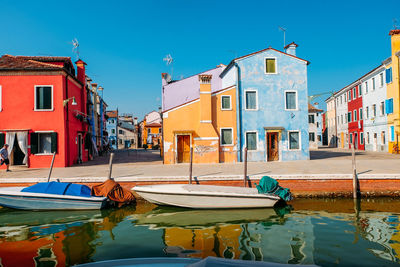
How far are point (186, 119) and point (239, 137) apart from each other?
12.7 feet

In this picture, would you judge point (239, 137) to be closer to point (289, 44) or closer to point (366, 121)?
point (289, 44)

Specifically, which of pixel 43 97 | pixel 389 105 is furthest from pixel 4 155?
pixel 389 105

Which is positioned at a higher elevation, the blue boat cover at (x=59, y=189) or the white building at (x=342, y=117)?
the white building at (x=342, y=117)

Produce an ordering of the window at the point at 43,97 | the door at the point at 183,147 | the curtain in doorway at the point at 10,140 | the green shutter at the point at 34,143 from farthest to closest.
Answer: the door at the point at 183,147, the window at the point at 43,97, the green shutter at the point at 34,143, the curtain in doorway at the point at 10,140

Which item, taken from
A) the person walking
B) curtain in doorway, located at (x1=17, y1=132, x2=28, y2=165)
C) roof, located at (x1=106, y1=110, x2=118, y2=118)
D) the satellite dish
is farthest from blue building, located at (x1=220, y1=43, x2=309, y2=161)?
roof, located at (x1=106, y1=110, x2=118, y2=118)

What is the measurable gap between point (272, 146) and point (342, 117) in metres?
25.1

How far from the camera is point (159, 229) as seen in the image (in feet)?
23.7

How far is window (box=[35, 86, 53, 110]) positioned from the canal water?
8.43 meters

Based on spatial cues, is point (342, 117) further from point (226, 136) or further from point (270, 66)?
point (226, 136)

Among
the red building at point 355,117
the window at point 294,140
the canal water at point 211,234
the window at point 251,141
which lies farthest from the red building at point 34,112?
the red building at point 355,117

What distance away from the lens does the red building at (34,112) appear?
51.9 feet

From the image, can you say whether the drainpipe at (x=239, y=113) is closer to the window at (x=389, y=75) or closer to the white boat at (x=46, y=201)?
the white boat at (x=46, y=201)

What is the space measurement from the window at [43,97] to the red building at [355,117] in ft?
106

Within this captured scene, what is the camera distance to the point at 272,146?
1892 centimetres
